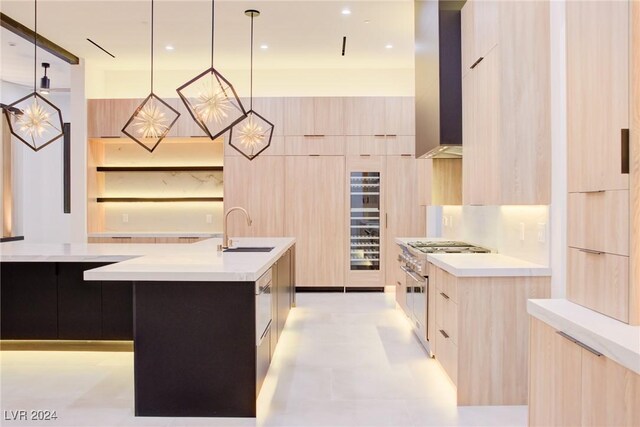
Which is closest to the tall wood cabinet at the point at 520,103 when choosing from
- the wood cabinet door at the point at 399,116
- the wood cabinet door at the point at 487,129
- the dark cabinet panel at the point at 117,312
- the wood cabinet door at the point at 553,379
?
the wood cabinet door at the point at 487,129

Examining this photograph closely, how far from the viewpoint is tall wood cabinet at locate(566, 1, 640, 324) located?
1515 mm

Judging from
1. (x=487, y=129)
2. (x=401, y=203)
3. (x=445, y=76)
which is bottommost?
(x=401, y=203)

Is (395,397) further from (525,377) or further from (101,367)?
(101,367)

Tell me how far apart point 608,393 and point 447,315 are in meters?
1.69

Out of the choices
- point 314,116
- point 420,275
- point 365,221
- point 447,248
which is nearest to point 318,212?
point 365,221

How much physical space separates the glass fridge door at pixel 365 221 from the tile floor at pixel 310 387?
7.15 ft

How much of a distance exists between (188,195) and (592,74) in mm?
6245

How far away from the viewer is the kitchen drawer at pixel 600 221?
1520 millimetres

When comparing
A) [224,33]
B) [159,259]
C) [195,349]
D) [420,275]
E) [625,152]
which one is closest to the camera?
[625,152]

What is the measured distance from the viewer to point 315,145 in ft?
21.5

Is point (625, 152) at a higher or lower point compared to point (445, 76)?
lower

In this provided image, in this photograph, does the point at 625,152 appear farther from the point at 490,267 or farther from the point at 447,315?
the point at 447,315

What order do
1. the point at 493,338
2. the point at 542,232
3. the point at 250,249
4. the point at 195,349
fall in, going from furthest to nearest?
1. the point at 250,249
2. the point at 542,232
3. the point at 493,338
4. the point at 195,349

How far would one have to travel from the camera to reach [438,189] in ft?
15.2
